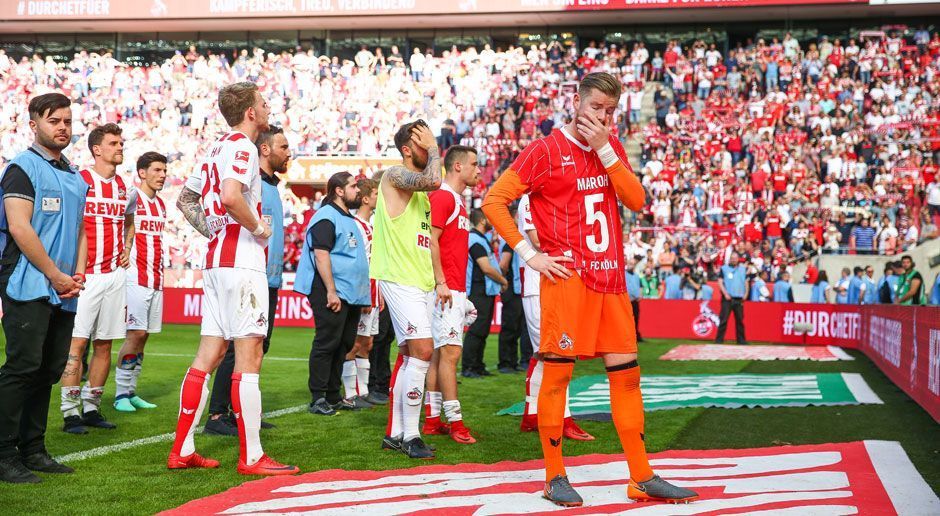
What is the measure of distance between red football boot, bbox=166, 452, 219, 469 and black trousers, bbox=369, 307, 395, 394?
4230 mm

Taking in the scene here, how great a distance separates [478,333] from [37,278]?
7.72 metres

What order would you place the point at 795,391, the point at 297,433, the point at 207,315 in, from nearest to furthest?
the point at 207,315
the point at 297,433
the point at 795,391

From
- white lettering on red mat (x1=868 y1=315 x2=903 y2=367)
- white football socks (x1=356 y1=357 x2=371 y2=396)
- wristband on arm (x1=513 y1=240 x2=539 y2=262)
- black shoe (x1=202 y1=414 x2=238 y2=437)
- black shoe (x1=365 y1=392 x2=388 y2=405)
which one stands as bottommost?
black shoe (x1=365 y1=392 x2=388 y2=405)

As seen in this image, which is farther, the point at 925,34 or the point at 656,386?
the point at 925,34

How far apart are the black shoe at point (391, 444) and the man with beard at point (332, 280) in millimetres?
1863

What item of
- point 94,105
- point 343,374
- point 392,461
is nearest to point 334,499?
point 392,461

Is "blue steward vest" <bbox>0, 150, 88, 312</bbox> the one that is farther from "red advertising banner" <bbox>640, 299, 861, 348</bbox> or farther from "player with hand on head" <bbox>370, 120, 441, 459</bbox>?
"red advertising banner" <bbox>640, 299, 861, 348</bbox>

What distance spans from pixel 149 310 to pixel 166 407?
94cm

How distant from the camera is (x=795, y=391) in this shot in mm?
10648

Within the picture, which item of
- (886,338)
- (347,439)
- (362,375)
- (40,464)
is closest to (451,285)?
(347,439)

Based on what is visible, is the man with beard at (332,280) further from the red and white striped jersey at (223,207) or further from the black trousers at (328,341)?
the red and white striped jersey at (223,207)

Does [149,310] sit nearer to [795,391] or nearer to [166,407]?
[166,407]

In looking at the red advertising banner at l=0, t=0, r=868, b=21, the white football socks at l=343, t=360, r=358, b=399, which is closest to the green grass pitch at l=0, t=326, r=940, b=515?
the white football socks at l=343, t=360, r=358, b=399

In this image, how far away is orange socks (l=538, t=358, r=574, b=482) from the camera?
504cm
